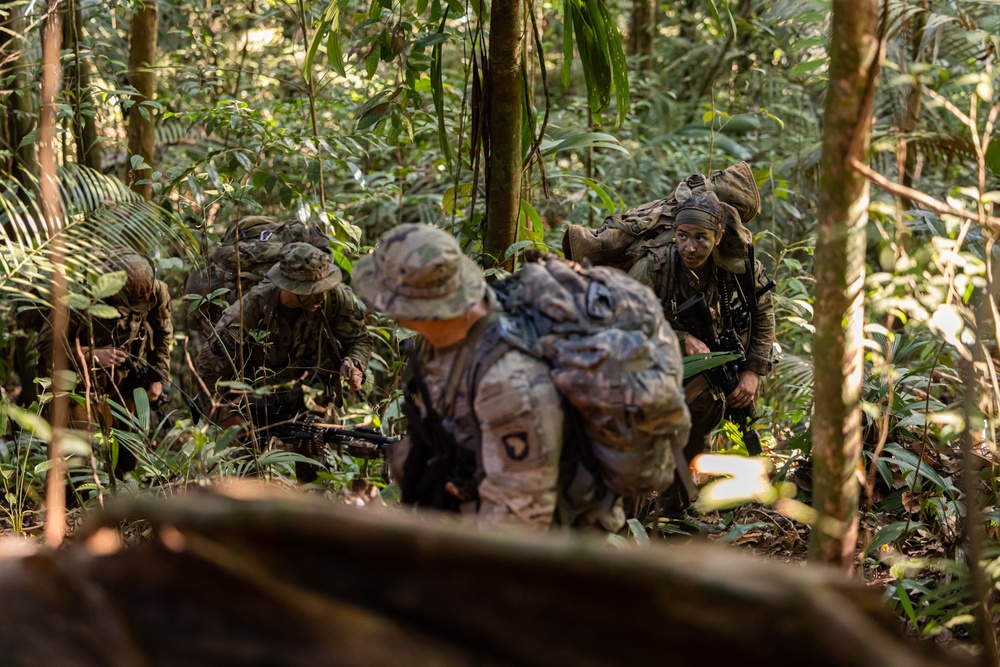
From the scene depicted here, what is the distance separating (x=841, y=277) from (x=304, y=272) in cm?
386

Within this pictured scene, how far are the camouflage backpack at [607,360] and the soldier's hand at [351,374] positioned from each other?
9.71 feet

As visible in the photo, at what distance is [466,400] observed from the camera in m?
2.98

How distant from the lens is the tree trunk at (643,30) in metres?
12.3

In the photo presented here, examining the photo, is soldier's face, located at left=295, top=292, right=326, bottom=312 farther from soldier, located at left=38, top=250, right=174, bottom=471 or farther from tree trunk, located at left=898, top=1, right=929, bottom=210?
tree trunk, located at left=898, top=1, right=929, bottom=210

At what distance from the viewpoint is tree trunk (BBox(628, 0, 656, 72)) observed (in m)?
12.3

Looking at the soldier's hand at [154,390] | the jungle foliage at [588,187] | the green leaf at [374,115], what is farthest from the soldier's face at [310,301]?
the soldier's hand at [154,390]

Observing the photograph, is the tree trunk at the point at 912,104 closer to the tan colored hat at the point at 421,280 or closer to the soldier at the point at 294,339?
the tan colored hat at the point at 421,280

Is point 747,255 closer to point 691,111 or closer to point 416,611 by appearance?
point 416,611

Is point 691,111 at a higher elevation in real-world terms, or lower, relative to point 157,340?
higher

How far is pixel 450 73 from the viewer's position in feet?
34.9

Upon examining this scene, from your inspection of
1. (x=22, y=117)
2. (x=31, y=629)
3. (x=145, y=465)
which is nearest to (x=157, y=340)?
(x=22, y=117)

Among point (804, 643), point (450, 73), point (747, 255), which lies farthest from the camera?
point (450, 73)

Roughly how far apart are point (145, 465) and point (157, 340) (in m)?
2.44

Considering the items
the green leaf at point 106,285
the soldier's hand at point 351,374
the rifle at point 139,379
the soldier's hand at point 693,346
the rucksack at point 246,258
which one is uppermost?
the green leaf at point 106,285
